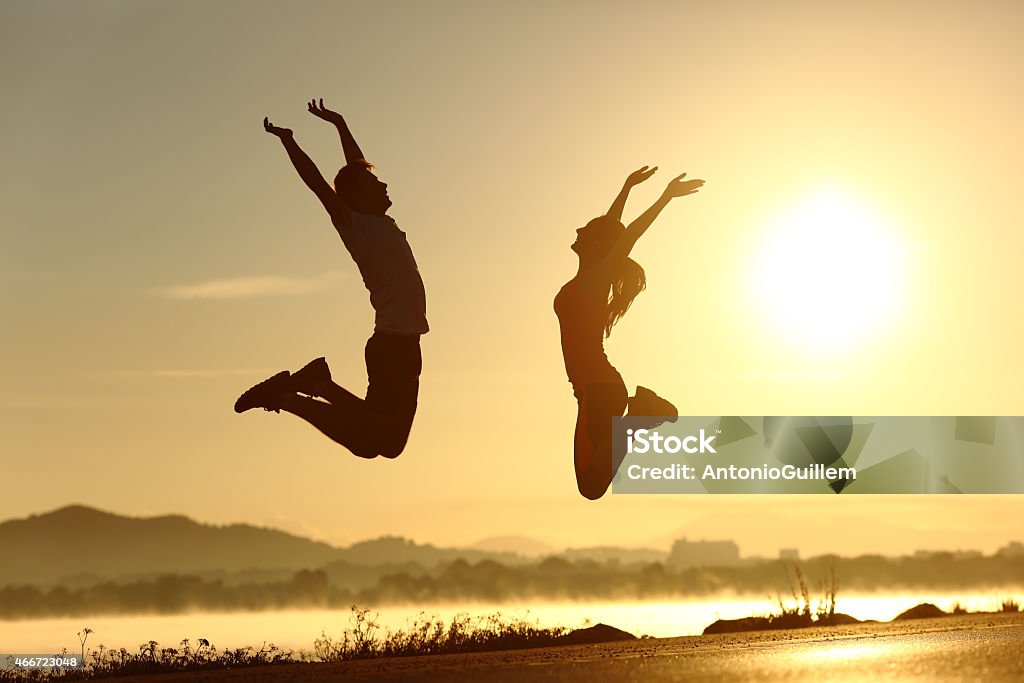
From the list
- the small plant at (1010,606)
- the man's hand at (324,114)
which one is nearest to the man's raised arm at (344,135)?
the man's hand at (324,114)

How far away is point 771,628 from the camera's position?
16734 millimetres

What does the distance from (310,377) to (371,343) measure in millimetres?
572

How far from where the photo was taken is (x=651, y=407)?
12.4 meters

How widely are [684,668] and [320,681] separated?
2.99m

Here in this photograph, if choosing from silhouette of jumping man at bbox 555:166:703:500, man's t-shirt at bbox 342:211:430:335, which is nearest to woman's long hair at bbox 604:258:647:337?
silhouette of jumping man at bbox 555:166:703:500

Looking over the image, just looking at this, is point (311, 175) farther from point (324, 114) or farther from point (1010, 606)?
point (1010, 606)

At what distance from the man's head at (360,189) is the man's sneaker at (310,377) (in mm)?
1344

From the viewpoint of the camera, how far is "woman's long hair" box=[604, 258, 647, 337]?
42.0 ft

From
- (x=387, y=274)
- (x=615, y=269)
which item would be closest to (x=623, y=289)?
(x=615, y=269)

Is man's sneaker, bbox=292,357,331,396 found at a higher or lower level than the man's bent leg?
higher

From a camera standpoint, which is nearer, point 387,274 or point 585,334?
point 387,274

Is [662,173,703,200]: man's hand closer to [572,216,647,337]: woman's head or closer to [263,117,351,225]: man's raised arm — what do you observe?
[572,216,647,337]: woman's head

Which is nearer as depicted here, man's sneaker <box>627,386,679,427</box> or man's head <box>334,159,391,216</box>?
man's head <box>334,159,391,216</box>

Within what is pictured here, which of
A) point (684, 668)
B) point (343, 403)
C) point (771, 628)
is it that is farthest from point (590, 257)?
point (771, 628)
